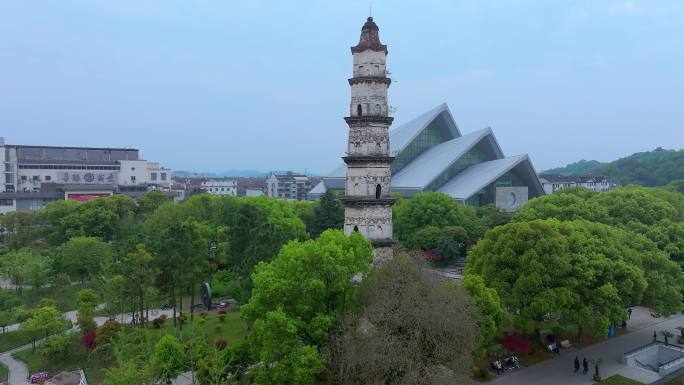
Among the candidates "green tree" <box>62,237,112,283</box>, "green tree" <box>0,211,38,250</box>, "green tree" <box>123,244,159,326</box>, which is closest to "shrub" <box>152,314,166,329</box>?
"green tree" <box>123,244,159,326</box>

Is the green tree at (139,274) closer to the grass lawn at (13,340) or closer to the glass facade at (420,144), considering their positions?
the grass lawn at (13,340)

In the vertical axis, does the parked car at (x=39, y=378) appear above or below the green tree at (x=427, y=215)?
below

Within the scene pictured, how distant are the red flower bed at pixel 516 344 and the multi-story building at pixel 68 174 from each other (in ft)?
199

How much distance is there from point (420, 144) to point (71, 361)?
203ft

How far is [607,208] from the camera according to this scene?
3694 cm

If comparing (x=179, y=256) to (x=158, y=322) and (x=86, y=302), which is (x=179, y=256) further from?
(x=86, y=302)

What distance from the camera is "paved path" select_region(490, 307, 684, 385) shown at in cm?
2186

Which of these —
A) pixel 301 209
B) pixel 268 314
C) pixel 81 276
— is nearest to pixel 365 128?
pixel 268 314

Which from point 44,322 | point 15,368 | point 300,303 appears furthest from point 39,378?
point 300,303

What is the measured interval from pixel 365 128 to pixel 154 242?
16.9 m

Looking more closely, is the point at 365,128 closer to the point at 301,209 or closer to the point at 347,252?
the point at 347,252

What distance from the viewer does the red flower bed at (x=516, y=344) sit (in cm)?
2441

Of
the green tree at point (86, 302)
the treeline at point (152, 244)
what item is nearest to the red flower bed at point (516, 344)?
the treeline at point (152, 244)

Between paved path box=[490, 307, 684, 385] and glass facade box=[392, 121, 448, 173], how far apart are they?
49504 millimetres
